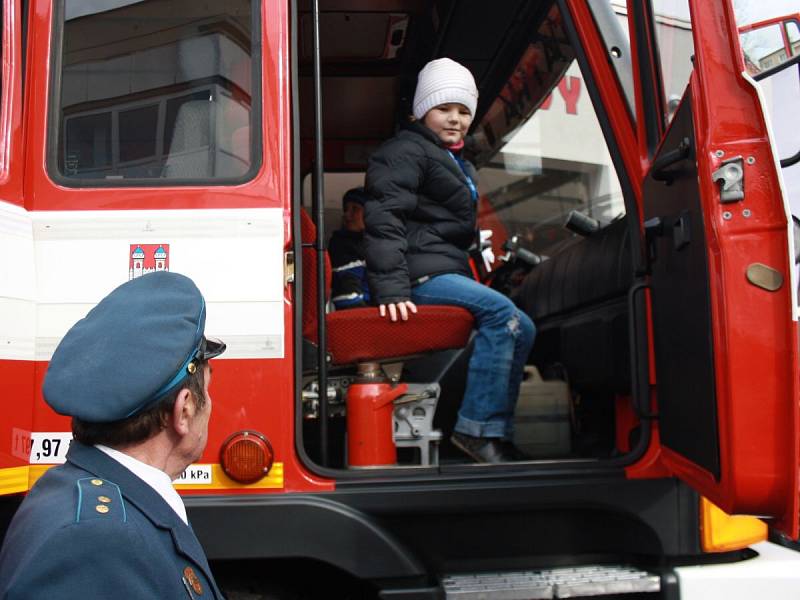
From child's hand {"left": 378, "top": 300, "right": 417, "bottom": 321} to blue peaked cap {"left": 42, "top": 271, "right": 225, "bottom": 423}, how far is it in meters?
1.30

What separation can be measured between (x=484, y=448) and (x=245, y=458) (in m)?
0.82

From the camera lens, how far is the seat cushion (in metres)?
2.60

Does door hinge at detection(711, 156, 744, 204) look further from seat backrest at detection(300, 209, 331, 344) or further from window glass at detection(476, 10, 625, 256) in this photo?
window glass at detection(476, 10, 625, 256)

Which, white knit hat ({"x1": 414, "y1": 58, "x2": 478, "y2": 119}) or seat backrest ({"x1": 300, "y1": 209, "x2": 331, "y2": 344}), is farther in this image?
white knit hat ({"x1": 414, "y1": 58, "x2": 478, "y2": 119})

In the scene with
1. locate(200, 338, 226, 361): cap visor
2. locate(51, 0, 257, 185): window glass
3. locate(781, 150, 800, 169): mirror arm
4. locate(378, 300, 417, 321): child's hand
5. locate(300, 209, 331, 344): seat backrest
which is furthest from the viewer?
locate(378, 300, 417, 321): child's hand

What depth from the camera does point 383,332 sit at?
262 cm

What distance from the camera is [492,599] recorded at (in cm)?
217

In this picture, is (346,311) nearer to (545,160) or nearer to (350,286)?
(350,286)

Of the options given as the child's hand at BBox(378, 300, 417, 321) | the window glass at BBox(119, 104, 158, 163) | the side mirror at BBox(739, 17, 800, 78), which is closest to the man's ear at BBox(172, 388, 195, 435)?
the window glass at BBox(119, 104, 158, 163)

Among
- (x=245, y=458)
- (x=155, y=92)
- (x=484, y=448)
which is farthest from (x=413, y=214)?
(x=245, y=458)

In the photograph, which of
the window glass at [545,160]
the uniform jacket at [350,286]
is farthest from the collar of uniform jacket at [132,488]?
the window glass at [545,160]

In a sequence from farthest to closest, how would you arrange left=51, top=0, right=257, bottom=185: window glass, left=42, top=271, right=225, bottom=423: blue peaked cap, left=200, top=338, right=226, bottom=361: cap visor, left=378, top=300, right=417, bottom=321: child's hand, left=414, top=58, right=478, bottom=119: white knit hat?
1. left=414, top=58, right=478, bottom=119: white knit hat
2. left=378, top=300, right=417, bottom=321: child's hand
3. left=51, top=0, right=257, bottom=185: window glass
4. left=200, top=338, right=226, bottom=361: cap visor
5. left=42, top=271, right=225, bottom=423: blue peaked cap

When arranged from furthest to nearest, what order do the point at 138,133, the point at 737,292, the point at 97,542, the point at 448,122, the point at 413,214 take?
the point at 448,122, the point at 413,214, the point at 138,133, the point at 737,292, the point at 97,542

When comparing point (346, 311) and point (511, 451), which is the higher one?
point (346, 311)
